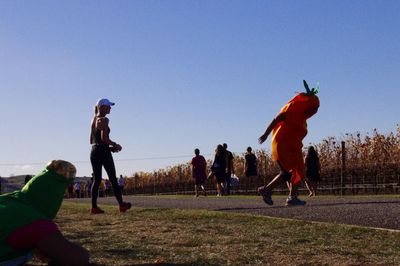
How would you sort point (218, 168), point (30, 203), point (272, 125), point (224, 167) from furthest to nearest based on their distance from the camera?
point (224, 167) → point (218, 168) → point (272, 125) → point (30, 203)

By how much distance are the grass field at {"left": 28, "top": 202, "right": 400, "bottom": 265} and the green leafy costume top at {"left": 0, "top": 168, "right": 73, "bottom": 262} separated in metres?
0.72

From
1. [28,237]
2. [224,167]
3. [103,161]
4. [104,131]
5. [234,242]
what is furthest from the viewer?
[224,167]

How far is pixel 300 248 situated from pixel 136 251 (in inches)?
51.6

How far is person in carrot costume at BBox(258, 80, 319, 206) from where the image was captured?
841cm

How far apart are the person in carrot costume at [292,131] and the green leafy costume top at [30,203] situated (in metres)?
5.37

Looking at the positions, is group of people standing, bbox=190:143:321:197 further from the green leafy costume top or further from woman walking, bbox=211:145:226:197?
the green leafy costume top

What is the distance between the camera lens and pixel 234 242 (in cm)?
512

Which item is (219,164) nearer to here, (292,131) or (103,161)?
(103,161)

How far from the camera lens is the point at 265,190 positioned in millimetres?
9258

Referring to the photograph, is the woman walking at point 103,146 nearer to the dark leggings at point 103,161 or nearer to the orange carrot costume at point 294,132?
the dark leggings at point 103,161

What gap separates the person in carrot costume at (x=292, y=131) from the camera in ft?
27.6

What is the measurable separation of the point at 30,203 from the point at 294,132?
5.67 m

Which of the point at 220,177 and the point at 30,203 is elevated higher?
the point at 220,177

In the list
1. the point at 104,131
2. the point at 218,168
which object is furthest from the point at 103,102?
the point at 218,168
